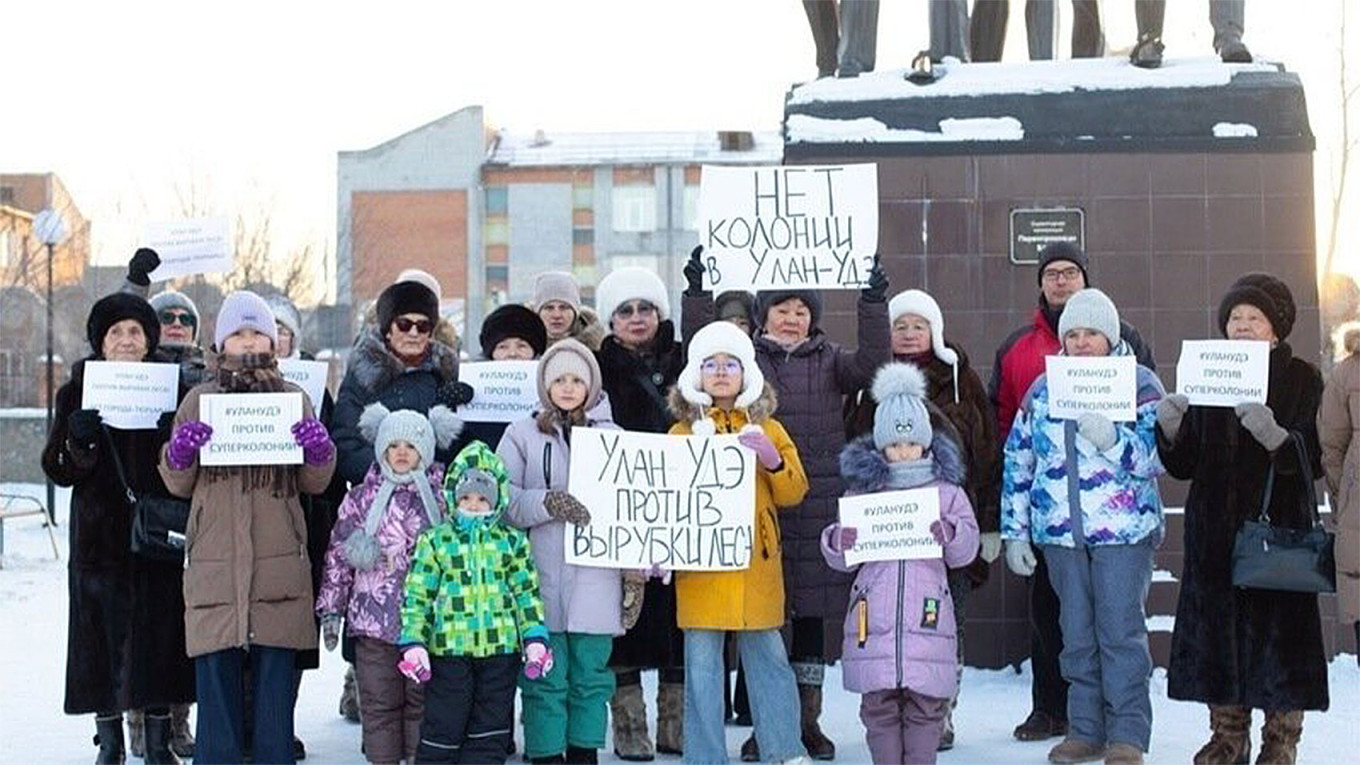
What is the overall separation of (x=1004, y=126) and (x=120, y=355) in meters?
4.87

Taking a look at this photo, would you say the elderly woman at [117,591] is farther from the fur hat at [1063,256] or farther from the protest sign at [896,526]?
the fur hat at [1063,256]

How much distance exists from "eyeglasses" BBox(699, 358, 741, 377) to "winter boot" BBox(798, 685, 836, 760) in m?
1.46

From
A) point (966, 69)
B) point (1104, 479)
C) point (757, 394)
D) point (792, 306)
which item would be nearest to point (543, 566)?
point (757, 394)

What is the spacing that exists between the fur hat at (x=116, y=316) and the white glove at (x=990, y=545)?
3.62 m

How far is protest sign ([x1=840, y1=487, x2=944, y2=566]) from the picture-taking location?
18.8ft

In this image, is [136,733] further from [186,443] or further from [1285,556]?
[1285,556]

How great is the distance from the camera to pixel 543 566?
608 cm

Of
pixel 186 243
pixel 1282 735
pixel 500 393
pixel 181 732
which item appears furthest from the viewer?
pixel 186 243

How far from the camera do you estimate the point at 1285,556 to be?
5.84 meters

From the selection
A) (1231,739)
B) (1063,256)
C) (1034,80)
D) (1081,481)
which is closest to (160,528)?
(1081,481)

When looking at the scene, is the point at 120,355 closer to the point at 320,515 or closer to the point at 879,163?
the point at 320,515

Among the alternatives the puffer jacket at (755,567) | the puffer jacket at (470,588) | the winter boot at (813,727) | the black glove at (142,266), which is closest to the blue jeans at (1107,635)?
the winter boot at (813,727)

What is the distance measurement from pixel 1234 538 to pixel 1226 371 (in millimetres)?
652

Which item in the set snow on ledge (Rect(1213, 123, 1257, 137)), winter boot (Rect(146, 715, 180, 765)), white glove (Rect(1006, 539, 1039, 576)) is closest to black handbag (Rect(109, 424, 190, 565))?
winter boot (Rect(146, 715, 180, 765))
